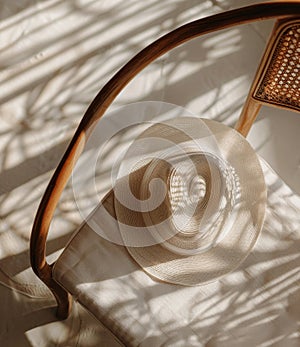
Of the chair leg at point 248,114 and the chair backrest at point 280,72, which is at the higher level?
the chair backrest at point 280,72

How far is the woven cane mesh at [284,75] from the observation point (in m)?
0.94

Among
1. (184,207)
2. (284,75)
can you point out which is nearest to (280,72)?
(284,75)

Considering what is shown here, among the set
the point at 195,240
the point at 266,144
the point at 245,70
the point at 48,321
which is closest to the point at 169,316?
the point at 195,240

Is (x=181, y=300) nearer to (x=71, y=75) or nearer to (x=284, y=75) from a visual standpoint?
(x=284, y=75)

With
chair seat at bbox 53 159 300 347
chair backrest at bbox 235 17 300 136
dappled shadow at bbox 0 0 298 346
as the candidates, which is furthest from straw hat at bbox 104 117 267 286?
dappled shadow at bbox 0 0 298 346

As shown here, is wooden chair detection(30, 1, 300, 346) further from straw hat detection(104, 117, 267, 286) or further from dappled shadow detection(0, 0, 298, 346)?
dappled shadow detection(0, 0, 298, 346)

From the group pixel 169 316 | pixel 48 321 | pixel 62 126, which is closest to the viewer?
pixel 169 316

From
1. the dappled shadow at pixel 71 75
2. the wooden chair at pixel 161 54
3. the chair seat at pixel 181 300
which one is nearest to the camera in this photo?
the wooden chair at pixel 161 54

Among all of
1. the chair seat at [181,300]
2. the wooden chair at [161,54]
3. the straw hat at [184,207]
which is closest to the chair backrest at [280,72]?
the wooden chair at [161,54]

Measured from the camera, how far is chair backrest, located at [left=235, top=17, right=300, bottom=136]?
3.04 feet

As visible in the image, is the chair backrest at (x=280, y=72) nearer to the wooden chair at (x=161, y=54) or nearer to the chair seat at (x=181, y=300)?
the wooden chair at (x=161, y=54)

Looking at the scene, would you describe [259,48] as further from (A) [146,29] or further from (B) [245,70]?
(A) [146,29]

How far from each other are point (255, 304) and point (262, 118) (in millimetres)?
604

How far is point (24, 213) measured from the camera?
1.48 meters
